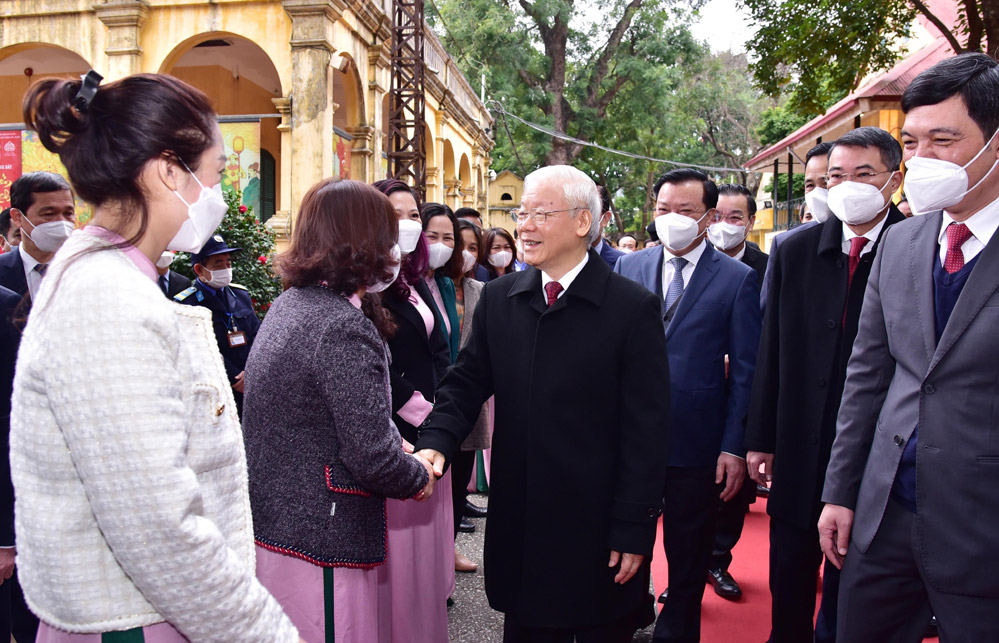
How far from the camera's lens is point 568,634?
2742mm

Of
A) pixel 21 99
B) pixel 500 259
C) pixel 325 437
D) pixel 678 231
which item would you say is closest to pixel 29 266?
pixel 325 437

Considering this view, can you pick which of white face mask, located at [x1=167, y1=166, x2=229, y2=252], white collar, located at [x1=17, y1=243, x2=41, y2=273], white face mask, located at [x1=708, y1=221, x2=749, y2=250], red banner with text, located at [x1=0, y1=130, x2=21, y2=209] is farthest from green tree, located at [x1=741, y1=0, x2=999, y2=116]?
red banner with text, located at [x1=0, y1=130, x2=21, y2=209]

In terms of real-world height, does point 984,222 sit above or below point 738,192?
below

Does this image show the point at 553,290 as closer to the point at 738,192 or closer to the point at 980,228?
the point at 980,228

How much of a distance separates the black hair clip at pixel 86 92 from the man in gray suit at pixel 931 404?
222 cm

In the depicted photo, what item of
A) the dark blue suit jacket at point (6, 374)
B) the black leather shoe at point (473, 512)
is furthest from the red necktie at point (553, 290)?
the black leather shoe at point (473, 512)

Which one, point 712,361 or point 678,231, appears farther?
point 678,231

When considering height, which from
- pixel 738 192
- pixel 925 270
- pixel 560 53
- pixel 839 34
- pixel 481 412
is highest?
pixel 560 53

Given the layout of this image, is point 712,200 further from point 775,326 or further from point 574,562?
point 574,562

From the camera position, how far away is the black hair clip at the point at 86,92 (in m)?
1.49

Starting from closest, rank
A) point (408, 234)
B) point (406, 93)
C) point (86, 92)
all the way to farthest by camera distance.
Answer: point (86, 92), point (408, 234), point (406, 93)

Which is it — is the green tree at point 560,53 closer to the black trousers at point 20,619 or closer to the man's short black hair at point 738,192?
the man's short black hair at point 738,192

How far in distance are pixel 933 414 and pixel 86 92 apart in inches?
89.3

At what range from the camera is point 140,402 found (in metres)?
1.39
